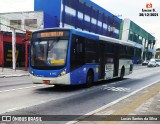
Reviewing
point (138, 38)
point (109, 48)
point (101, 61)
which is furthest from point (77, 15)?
point (138, 38)

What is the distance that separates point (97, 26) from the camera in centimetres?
7131

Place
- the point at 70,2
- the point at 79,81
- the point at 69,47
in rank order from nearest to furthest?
the point at 69,47, the point at 79,81, the point at 70,2

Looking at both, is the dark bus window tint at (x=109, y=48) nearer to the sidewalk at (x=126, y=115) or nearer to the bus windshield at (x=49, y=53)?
the bus windshield at (x=49, y=53)

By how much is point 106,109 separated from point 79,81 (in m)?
5.91

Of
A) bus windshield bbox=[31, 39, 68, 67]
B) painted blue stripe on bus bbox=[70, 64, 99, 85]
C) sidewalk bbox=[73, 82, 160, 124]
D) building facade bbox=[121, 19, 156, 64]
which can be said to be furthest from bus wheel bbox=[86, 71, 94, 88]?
building facade bbox=[121, 19, 156, 64]

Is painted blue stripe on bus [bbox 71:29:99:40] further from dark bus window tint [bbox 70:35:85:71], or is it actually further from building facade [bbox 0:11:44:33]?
building facade [bbox 0:11:44:33]

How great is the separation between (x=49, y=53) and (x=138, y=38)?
95.6 metres

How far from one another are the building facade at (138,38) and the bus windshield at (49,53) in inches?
2677

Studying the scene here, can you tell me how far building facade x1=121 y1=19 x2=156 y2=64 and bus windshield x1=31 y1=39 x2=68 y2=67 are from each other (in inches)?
2677

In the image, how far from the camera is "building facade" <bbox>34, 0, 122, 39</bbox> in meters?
53.0

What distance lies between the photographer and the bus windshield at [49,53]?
14.4 metres

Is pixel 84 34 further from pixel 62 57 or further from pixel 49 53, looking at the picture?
pixel 49 53

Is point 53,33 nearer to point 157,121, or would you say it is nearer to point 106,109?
point 106,109

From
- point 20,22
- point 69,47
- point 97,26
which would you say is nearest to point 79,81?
point 69,47
